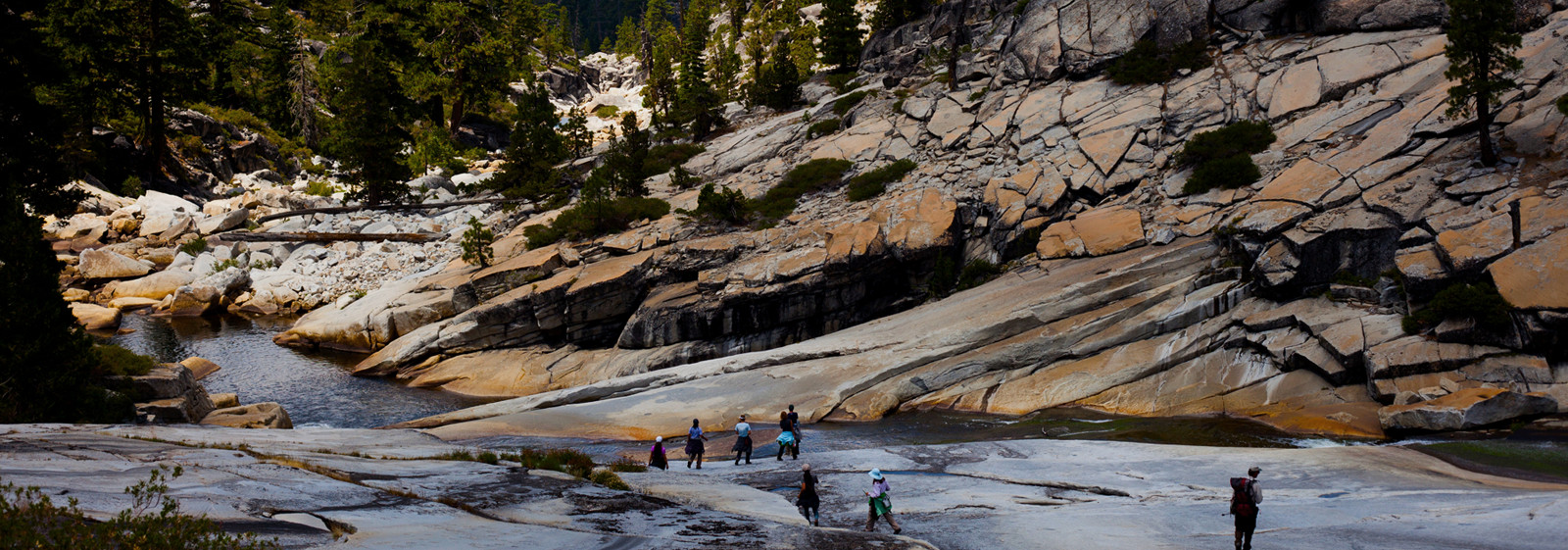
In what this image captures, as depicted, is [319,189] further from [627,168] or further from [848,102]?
[848,102]

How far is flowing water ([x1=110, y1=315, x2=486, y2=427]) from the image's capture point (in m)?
33.3

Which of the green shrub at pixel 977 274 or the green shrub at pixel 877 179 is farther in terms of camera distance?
the green shrub at pixel 877 179

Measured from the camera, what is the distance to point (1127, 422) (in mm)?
25391

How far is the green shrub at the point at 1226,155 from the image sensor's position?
34.2 metres

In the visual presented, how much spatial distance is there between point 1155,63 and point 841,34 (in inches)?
1325

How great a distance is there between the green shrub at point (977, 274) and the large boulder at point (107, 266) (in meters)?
51.2

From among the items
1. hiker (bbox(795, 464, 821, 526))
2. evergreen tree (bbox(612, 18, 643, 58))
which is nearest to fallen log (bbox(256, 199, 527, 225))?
hiker (bbox(795, 464, 821, 526))

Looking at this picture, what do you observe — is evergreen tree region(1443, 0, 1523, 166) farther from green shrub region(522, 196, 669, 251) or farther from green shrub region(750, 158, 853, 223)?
green shrub region(522, 196, 669, 251)

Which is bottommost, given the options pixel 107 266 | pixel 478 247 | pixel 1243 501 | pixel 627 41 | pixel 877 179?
pixel 1243 501

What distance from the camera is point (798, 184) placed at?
155 feet

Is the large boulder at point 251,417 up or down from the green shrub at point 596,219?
down

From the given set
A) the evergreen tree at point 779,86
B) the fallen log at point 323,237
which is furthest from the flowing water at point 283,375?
the evergreen tree at point 779,86

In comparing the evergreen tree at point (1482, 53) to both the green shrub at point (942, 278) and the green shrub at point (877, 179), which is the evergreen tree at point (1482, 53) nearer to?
the green shrub at point (942, 278)

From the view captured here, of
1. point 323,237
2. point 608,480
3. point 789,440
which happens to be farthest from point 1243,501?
point 323,237
